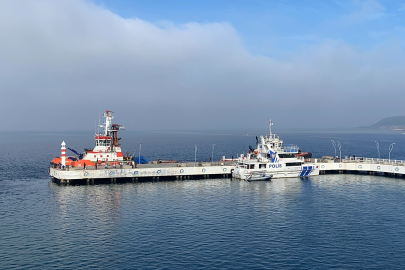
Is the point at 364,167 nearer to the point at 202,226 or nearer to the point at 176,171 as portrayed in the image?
the point at 176,171

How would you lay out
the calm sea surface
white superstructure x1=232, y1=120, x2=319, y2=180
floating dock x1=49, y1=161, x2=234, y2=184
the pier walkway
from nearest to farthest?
1. the calm sea surface
2. floating dock x1=49, y1=161, x2=234, y2=184
3. white superstructure x1=232, y1=120, x2=319, y2=180
4. the pier walkway

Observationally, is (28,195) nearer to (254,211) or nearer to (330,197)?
(254,211)

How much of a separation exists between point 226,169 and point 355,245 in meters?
53.8

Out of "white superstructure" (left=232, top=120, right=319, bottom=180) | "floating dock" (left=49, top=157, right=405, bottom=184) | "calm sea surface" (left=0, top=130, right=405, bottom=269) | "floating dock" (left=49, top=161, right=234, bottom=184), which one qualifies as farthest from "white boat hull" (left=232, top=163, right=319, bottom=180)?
"calm sea surface" (left=0, top=130, right=405, bottom=269)

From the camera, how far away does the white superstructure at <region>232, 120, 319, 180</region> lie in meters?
94.5

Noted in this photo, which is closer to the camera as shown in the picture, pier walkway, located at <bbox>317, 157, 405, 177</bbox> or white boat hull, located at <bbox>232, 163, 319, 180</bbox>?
white boat hull, located at <bbox>232, 163, 319, 180</bbox>

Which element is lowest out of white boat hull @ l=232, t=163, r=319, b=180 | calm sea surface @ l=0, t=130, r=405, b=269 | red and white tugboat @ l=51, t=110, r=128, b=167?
calm sea surface @ l=0, t=130, r=405, b=269

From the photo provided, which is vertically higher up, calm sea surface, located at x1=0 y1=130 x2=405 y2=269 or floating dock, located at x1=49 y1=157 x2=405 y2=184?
floating dock, located at x1=49 y1=157 x2=405 y2=184

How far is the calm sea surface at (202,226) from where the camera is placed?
40531 millimetres

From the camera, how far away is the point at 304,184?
8712 cm

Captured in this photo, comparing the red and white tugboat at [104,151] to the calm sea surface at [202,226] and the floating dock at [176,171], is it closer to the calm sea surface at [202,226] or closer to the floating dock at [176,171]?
the floating dock at [176,171]

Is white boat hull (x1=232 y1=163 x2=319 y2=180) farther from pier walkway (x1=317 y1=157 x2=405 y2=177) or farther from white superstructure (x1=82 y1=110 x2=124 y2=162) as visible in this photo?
white superstructure (x1=82 y1=110 x2=124 y2=162)

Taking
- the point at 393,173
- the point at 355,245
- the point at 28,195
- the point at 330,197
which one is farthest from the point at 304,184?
the point at 28,195

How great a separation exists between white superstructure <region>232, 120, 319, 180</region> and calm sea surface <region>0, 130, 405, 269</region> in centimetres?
1190
